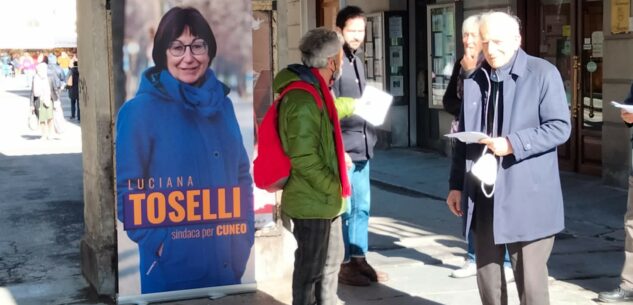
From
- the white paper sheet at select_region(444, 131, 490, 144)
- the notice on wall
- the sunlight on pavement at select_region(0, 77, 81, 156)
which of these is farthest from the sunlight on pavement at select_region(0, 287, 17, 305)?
the sunlight on pavement at select_region(0, 77, 81, 156)

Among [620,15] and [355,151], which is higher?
[620,15]

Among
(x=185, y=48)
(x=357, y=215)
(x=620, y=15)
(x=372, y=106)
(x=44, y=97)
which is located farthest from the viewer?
(x=44, y=97)

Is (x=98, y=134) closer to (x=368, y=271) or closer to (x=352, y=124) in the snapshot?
(x=352, y=124)

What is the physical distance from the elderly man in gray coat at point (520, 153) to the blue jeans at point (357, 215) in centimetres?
185

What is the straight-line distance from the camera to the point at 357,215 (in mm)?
6434

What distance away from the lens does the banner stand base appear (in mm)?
5988

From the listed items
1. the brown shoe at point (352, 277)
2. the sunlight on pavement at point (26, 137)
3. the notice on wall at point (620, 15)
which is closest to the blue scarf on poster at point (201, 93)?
the brown shoe at point (352, 277)

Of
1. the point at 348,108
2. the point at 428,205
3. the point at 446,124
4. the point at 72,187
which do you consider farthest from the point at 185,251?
the point at 446,124

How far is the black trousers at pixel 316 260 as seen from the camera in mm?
5090

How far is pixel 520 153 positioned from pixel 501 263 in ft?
2.07

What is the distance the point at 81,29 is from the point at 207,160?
128 centimetres

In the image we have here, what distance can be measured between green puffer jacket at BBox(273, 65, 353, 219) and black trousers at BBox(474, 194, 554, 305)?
2.69ft

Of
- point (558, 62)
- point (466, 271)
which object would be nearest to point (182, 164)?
point (466, 271)

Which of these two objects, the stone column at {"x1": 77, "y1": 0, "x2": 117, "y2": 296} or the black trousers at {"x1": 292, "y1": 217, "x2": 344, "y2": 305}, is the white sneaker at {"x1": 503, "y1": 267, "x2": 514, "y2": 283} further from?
the stone column at {"x1": 77, "y1": 0, "x2": 117, "y2": 296}
